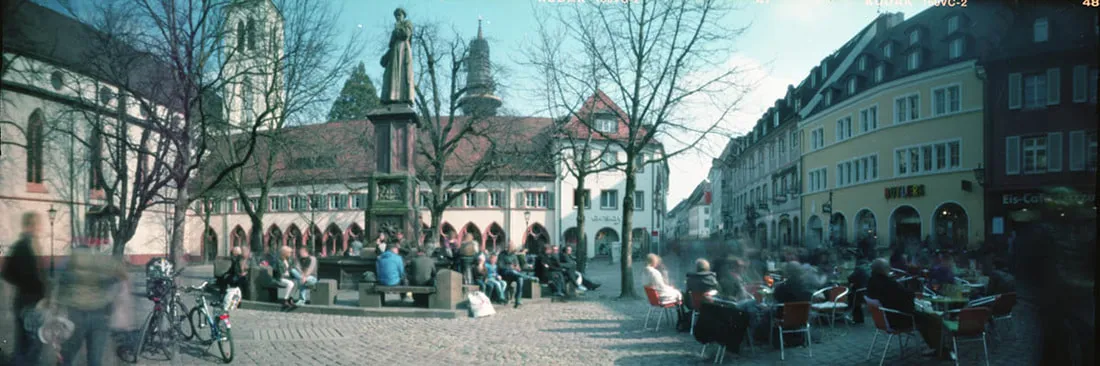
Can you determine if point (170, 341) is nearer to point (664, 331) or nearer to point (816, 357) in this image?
point (664, 331)

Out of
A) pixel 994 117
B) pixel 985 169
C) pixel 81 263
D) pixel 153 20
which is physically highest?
pixel 153 20

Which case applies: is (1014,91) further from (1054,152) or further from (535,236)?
(535,236)

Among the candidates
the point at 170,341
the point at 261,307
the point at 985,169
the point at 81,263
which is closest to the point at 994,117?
the point at 985,169

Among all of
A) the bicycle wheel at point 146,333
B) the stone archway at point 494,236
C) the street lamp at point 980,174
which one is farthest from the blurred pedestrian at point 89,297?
the stone archway at point 494,236

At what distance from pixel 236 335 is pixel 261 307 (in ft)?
12.0

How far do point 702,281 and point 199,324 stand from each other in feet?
22.7

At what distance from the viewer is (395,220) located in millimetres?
15961

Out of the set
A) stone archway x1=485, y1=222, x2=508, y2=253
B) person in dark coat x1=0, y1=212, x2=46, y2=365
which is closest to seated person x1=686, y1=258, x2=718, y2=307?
person in dark coat x1=0, y1=212, x2=46, y2=365

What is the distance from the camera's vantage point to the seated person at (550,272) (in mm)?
15711

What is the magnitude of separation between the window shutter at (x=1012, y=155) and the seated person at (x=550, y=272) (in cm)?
992

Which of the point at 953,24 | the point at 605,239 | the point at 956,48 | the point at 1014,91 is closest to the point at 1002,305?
the point at 1014,91

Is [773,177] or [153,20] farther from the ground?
[153,20]

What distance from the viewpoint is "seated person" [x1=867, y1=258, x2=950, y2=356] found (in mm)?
7430

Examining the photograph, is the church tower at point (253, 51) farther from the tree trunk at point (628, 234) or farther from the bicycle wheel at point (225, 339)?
the tree trunk at point (628, 234)
